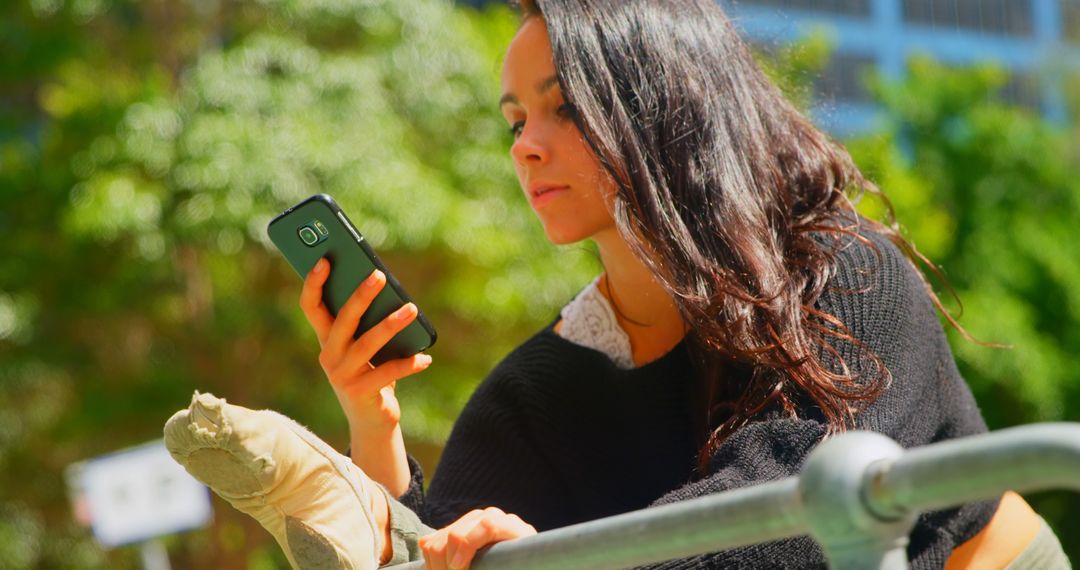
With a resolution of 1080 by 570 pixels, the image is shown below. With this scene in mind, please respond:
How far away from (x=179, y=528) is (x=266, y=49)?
3386 millimetres

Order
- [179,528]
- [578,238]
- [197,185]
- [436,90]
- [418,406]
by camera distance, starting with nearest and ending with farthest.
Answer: [578,238], [179,528], [197,185], [418,406], [436,90]

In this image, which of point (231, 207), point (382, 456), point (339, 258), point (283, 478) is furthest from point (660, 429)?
point (231, 207)

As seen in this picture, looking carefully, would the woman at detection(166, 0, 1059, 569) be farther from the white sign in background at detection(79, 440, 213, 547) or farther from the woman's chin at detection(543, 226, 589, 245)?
the white sign in background at detection(79, 440, 213, 547)

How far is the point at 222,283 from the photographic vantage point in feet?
27.7

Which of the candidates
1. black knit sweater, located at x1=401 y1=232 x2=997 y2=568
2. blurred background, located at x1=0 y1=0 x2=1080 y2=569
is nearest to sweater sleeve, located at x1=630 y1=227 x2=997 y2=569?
black knit sweater, located at x1=401 y1=232 x2=997 y2=568

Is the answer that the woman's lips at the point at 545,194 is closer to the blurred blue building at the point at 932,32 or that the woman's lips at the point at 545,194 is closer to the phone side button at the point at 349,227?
the phone side button at the point at 349,227

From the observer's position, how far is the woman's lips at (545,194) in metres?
1.92

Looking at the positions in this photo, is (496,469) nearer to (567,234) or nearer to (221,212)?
(567,234)

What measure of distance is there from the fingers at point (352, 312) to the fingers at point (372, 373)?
28 millimetres

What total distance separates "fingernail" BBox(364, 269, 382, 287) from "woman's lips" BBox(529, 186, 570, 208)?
0.31 m

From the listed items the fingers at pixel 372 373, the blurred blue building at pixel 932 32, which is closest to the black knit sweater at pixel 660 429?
the fingers at pixel 372 373

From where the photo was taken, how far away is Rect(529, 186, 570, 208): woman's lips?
75.5 inches

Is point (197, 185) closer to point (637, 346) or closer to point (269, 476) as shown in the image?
point (637, 346)

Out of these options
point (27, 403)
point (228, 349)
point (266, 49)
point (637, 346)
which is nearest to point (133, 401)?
point (228, 349)
